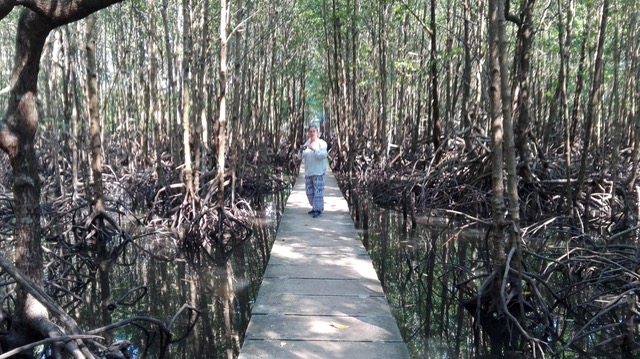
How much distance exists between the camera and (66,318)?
3.62 meters

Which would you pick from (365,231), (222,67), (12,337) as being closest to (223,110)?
(222,67)

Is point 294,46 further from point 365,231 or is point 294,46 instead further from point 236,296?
point 236,296

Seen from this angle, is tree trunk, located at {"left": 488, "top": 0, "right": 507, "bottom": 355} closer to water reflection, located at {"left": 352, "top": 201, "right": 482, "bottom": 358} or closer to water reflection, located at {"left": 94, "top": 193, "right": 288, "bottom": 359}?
water reflection, located at {"left": 352, "top": 201, "right": 482, "bottom": 358}

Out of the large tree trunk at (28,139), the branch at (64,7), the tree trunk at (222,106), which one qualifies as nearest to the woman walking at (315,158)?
the tree trunk at (222,106)

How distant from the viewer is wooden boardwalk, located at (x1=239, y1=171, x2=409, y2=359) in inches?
168

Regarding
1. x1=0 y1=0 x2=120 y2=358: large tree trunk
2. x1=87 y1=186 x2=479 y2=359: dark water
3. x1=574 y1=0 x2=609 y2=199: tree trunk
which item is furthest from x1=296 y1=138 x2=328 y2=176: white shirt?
x1=0 y1=0 x2=120 y2=358: large tree trunk

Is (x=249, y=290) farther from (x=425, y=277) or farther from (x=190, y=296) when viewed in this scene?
(x=425, y=277)

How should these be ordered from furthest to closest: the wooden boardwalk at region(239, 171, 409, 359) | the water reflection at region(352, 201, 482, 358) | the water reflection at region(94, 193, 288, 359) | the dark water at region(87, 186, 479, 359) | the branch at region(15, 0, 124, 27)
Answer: the water reflection at region(352, 201, 482, 358)
the dark water at region(87, 186, 479, 359)
the water reflection at region(94, 193, 288, 359)
the wooden boardwalk at region(239, 171, 409, 359)
the branch at region(15, 0, 124, 27)

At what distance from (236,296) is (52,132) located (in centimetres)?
686

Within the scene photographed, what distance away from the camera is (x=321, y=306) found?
200 inches

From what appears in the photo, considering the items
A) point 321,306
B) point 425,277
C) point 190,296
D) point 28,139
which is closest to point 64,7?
point 28,139

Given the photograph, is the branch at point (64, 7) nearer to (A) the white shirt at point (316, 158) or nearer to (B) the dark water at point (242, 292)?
(B) the dark water at point (242, 292)

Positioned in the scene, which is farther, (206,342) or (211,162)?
(211,162)

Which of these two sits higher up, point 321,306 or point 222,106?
point 222,106
